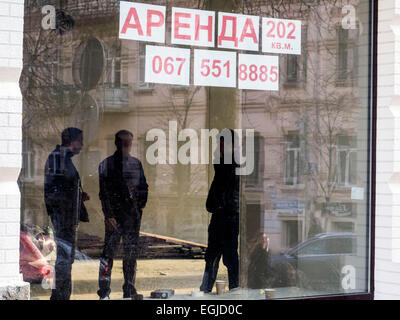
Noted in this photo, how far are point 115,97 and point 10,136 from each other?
134 centimetres

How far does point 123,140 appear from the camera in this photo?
24.3 feet

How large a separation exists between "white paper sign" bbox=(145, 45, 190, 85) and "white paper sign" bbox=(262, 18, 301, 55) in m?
0.86

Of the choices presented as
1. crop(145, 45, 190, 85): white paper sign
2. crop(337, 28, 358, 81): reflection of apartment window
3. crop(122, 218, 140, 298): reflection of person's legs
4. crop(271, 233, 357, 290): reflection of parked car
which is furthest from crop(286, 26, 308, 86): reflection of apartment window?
crop(122, 218, 140, 298): reflection of person's legs

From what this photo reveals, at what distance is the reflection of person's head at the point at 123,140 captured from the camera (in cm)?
739

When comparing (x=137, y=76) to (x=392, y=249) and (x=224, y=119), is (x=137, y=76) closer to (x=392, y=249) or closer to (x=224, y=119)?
(x=224, y=119)

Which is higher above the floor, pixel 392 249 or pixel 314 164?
pixel 314 164

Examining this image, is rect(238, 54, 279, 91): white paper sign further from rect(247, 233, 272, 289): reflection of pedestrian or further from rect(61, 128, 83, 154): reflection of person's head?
rect(61, 128, 83, 154): reflection of person's head

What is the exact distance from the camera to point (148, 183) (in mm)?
7570

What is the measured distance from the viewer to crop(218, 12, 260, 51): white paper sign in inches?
308

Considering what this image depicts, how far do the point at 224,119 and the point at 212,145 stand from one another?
0.92 feet

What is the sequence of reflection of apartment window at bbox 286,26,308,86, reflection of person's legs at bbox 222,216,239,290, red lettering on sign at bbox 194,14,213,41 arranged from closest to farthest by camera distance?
red lettering on sign at bbox 194,14,213,41
reflection of person's legs at bbox 222,216,239,290
reflection of apartment window at bbox 286,26,308,86
